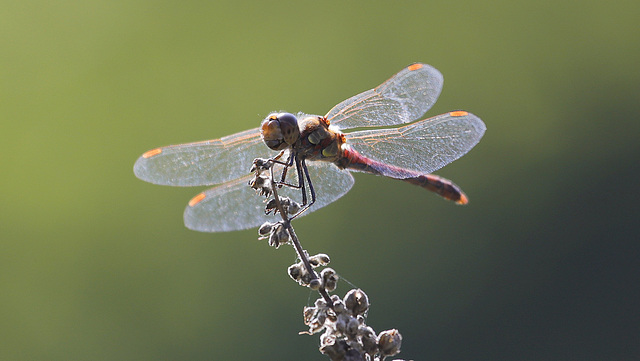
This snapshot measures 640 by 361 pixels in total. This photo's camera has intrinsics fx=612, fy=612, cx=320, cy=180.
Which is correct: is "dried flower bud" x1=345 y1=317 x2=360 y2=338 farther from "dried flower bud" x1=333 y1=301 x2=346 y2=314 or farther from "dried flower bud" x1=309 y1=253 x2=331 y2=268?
"dried flower bud" x1=309 y1=253 x2=331 y2=268

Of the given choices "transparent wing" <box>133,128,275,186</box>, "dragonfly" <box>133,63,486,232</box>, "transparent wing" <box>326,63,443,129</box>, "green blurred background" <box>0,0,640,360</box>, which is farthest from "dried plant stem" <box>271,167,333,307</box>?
"green blurred background" <box>0,0,640,360</box>

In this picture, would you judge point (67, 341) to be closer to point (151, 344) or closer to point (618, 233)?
point (151, 344)

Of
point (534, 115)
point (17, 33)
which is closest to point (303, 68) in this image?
point (534, 115)

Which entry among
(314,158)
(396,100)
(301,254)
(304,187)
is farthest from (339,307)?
(396,100)

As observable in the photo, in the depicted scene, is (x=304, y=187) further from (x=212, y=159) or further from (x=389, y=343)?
(x=389, y=343)

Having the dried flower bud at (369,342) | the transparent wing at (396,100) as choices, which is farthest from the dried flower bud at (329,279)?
the transparent wing at (396,100)

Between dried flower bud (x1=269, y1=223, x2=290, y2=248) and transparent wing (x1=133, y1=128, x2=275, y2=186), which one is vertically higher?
transparent wing (x1=133, y1=128, x2=275, y2=186)

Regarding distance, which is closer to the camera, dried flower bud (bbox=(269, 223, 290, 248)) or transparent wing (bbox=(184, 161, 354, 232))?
dried flower bud (bbox=(269, 223, 290, 248))
